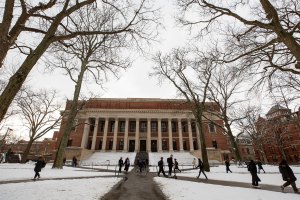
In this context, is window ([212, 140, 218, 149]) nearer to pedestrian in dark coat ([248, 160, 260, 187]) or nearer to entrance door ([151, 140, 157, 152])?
entrance door ([151, 140, 157, 152])

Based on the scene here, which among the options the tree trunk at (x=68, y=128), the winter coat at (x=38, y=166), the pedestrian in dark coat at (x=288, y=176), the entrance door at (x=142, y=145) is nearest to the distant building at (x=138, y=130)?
the entrance door at (x=142, y=145)

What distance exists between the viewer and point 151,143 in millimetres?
52969

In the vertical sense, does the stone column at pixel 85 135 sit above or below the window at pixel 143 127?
below

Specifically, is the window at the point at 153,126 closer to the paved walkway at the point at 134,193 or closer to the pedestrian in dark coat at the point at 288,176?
the paved walkway at the point at 134,193

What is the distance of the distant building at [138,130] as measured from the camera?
50.0 m

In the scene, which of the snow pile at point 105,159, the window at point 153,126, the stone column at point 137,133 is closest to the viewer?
the snow pile at point 105,159

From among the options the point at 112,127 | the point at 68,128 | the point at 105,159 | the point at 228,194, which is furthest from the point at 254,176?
the point at 112,127

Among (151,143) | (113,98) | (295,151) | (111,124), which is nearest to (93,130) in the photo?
(111,124)

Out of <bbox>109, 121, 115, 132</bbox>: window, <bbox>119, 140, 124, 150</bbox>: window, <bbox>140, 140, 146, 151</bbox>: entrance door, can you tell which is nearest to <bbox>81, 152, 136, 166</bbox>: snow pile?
<bbox>119, 140, 124, 150</bbox>: window

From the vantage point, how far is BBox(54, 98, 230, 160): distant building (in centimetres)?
5003

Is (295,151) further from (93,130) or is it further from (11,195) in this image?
(11,195)

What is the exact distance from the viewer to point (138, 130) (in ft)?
168

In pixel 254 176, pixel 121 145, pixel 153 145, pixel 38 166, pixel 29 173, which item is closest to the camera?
pixel 254 176

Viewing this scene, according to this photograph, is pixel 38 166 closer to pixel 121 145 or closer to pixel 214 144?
pixel 121 145
